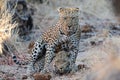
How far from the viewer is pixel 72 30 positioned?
9414mm

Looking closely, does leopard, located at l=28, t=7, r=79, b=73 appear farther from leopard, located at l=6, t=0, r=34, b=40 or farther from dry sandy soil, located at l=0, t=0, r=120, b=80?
leopard, located at l=6, t=0, r=34, b=40

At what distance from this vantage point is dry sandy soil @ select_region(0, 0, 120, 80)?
→ 30.7 ft

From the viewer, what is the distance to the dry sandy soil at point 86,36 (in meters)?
9.36

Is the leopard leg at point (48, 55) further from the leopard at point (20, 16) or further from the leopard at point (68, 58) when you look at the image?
the leopard at point (20, 16)

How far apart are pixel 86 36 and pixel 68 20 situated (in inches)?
160

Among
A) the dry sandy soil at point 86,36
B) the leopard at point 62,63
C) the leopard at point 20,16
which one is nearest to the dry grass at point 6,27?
the dry sandy soil at point 86,36

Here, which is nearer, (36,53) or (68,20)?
(68,20)

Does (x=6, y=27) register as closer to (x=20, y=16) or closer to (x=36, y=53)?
(x=20, y=16)

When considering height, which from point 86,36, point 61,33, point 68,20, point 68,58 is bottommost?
point 86,36

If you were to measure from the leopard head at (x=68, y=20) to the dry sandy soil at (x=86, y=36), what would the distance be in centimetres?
72

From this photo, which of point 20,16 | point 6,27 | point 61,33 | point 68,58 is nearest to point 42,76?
point 68,58

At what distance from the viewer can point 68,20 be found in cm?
930

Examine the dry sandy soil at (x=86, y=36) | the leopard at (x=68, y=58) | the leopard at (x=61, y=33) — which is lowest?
the dry sandy soil at (x=86, y=36)

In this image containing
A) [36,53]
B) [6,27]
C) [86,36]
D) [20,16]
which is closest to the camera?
[36,53]
